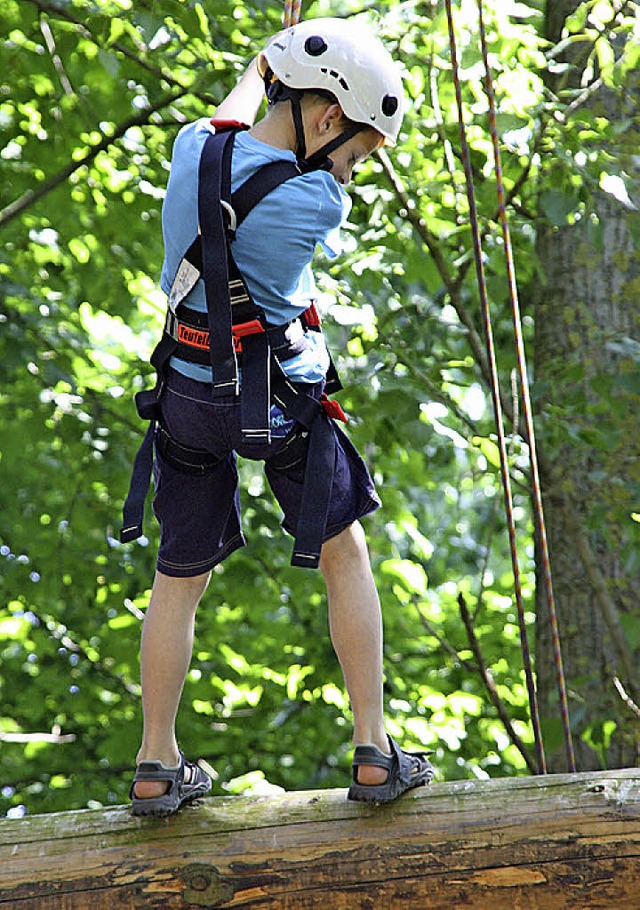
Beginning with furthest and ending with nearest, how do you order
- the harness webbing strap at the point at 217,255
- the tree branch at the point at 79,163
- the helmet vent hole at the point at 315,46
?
the tree branch at the point at 79,163 → the helmet vent hole at the point at 315,46 → the harness webbing strap at the point at 217,255

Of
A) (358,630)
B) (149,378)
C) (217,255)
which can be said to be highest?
(217,255)

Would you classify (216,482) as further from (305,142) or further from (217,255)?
(305,142)

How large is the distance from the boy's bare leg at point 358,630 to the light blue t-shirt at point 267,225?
0.43 meters

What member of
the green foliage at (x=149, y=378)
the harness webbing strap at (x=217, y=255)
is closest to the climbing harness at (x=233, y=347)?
the harness webbing strap at (x=217, y=255)

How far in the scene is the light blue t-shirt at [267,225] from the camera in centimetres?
218

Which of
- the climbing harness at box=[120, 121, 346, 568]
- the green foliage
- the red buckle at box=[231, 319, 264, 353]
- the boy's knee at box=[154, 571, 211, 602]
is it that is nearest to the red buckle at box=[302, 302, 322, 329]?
the climbing harness at box=[120, 121, 346, 568]

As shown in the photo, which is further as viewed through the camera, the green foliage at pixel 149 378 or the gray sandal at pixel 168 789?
the green foliage at pixel 149 378

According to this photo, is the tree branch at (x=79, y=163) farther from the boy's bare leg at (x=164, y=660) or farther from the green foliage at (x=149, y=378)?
the boy's bare leg at (x=164, y=660)

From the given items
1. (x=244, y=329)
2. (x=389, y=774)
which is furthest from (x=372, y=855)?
(x=244, y=329)

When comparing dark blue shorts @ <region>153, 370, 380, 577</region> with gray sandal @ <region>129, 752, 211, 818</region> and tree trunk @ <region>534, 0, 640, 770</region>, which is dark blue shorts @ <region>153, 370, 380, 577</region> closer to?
gray sandal @ <region>129, 752, 211, 818</region>

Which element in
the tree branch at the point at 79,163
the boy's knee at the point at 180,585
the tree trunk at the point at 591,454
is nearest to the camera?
the boy's knee at the point at 180,585

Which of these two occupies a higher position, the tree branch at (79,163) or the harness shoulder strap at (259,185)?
the harness shoulder strap at (259,185)

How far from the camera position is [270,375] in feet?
7.69

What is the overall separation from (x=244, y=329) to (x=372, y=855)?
1048mm
